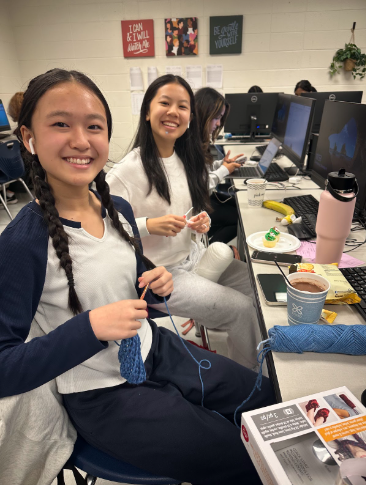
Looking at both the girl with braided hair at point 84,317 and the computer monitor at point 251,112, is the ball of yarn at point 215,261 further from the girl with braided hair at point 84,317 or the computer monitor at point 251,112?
the computer monitor at point 251,112

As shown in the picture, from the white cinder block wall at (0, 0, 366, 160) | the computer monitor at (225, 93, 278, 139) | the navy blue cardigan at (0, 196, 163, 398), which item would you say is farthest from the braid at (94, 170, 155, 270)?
the white cinder block wall at (0, 0, 366, 160)

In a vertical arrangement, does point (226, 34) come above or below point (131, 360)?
above

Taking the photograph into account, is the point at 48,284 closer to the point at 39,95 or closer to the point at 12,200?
the point at 39,95

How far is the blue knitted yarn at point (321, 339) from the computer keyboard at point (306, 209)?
2.08 feet

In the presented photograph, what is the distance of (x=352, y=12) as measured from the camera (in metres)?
4.25

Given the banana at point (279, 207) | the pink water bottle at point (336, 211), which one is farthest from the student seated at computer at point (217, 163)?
the pink water bottle at point (336, 211)

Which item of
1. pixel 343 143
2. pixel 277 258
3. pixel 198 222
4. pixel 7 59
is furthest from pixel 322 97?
pixel 7 59

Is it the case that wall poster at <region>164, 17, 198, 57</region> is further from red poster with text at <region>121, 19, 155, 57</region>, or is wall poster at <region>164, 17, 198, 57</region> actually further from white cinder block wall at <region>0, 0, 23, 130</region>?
white cinder block wall at <region>0, 0, 23, 130</region>

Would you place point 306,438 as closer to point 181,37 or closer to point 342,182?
point 342,182

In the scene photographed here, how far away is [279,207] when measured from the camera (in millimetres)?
1665

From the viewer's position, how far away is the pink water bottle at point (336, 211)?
971mm

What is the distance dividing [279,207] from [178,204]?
1.65 ft

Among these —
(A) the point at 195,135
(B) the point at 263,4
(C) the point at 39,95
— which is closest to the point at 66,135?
(C) the point at 39,95

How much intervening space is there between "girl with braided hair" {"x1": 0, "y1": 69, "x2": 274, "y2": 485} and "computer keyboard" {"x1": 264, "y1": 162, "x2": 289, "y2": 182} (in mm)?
1531
